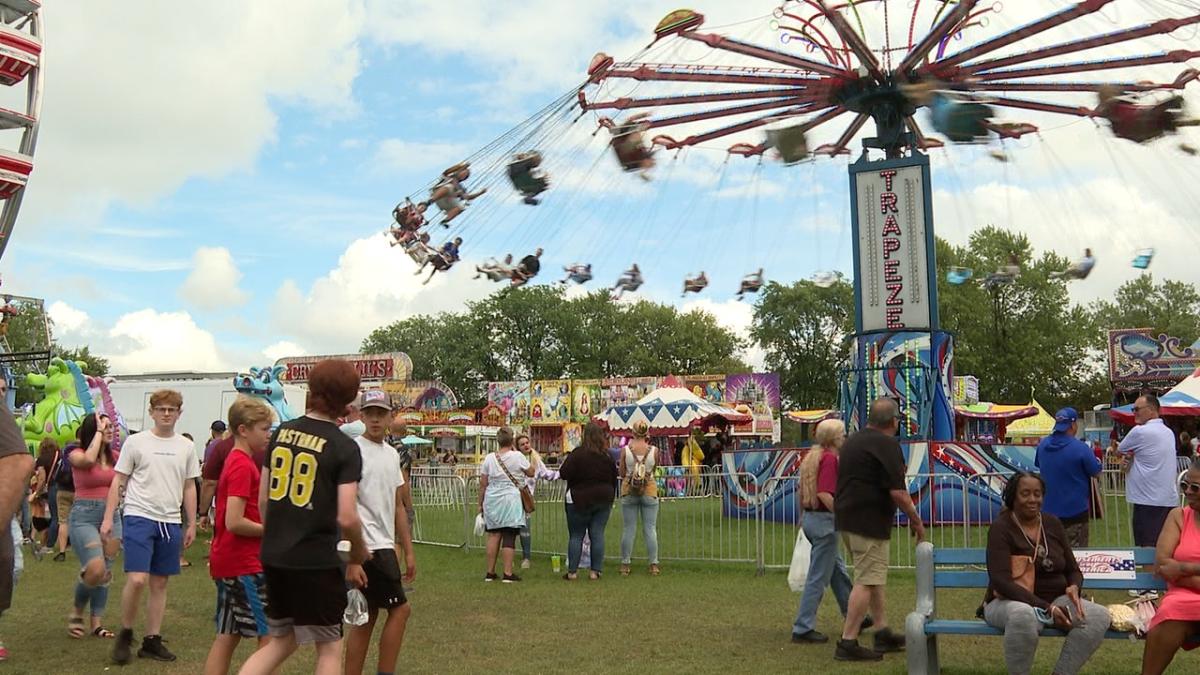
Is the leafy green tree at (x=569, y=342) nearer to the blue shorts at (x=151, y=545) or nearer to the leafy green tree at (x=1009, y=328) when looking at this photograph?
the leafy green tree at (x=1009, y=328)

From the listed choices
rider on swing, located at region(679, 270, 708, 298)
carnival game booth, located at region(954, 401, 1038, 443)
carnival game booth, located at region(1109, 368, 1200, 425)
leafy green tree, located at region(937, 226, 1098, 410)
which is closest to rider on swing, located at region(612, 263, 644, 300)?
rider on swing, located at region(679, 270, 708, 298)

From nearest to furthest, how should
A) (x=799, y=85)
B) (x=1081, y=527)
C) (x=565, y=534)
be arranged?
(x=1081, y=527) < (x=565, y=534) < (x=799, y=85)

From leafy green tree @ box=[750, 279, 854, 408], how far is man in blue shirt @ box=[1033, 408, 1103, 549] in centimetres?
6248

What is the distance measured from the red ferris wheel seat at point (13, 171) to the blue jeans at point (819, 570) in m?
30.4

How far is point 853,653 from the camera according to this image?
295 inches

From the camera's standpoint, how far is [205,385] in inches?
1355

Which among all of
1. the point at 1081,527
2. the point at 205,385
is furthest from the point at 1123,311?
the point at 1081,527

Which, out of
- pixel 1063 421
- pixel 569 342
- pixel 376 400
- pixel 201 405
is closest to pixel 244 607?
pixel 376 400

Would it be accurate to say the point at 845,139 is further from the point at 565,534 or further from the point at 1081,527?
the point at 1081,527

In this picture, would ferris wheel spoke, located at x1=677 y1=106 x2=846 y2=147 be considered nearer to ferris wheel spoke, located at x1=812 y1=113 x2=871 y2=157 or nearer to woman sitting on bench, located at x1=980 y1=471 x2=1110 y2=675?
ferris wheel spoke, located at x1=812 y1=113 x2=871 y2=157

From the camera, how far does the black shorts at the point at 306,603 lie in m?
4.66

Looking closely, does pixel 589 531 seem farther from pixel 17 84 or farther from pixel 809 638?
pixel 17 84

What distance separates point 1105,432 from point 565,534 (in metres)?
28.2

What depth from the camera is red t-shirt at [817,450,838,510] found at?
8648 mm
